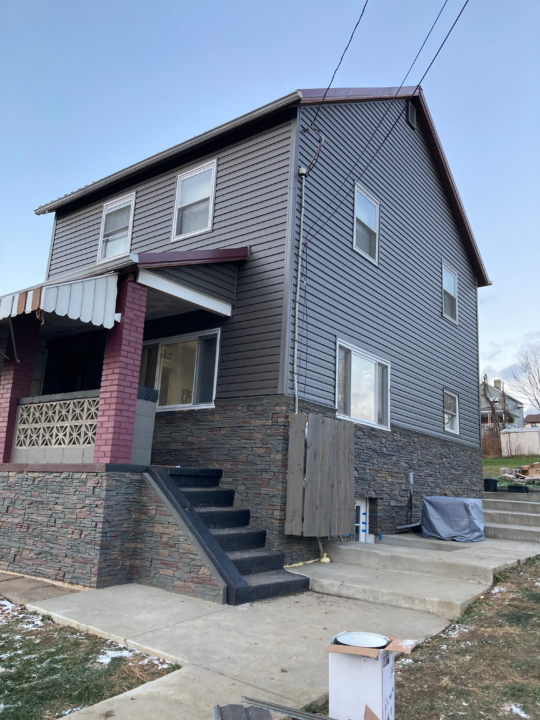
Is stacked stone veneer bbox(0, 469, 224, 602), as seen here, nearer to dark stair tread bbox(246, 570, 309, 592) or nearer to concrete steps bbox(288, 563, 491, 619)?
dark stair tread bbox(246, 570, 309, 592)

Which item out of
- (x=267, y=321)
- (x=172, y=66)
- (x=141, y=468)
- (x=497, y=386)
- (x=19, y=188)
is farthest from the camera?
(x=497, y=386)

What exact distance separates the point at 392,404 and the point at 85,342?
19.7ft

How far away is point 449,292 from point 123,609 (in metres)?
10.8

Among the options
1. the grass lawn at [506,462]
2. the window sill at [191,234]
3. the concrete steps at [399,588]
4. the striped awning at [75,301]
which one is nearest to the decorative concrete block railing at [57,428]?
the striped awning at [75,301]

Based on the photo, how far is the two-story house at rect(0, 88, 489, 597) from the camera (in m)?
6.68

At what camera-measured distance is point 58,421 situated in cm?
746

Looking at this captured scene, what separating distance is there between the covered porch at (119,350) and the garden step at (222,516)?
1027 millimetres

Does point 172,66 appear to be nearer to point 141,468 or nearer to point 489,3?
point 489,3

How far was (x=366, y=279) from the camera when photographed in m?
9.92

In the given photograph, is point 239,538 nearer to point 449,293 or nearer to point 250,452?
point 250,452

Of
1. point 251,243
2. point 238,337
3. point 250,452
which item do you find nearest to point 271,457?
point 250,452

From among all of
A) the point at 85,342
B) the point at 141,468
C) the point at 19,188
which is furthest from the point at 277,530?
the point at 19,188

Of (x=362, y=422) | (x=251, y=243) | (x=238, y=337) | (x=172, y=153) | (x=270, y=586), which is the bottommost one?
(x=270, y=586)

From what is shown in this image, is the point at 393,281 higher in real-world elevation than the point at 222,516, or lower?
higher
